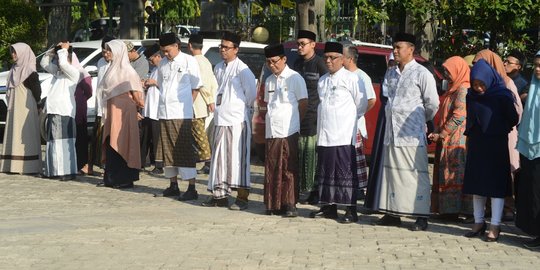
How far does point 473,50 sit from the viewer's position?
62.3ft

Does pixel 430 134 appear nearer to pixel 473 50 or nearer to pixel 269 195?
pixel 269 195

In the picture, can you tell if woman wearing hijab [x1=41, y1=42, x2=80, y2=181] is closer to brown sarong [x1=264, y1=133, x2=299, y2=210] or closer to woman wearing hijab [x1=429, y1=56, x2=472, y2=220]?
brown sarong [x1=264, y1=133, x2=299, y2=210]

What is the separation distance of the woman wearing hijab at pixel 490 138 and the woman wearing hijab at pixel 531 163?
0.18 metres

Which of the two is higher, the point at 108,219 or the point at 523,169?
the point at 523,169

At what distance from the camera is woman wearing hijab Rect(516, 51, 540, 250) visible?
977 cm

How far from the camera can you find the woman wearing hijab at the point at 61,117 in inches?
573

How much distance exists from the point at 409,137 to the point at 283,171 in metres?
1.49

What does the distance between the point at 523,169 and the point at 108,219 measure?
4030mm

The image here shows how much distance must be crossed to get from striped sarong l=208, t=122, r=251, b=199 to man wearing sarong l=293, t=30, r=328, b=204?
713 mm

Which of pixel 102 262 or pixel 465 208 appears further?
pixel 465 208

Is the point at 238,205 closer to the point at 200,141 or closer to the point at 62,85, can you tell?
the point at 200,141

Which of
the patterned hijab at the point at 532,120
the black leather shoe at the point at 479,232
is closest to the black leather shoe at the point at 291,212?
the black leather shoe at the point at 479,232

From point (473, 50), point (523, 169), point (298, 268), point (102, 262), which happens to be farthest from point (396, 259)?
point (473, 50)

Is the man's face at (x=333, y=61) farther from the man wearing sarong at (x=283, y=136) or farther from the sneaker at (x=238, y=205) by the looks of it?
the sneaker at (x=238, y=205)
